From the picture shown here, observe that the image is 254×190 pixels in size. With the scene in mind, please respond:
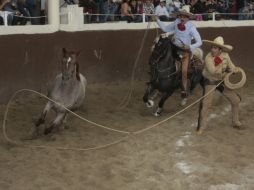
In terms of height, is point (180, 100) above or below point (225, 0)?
below

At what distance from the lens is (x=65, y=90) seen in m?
9.46

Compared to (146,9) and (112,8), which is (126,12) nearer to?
(112,8)

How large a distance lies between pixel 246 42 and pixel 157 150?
919 cm

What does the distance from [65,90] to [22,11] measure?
3.86 m

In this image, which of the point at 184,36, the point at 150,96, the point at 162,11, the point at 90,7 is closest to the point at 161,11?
the point at 162,11

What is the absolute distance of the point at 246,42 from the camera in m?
17.1

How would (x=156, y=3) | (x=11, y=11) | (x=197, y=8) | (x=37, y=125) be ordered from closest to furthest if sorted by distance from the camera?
(x=37, y=125) → (x=11, y=11) → (x=156, y=3) → (x=197, y=8)

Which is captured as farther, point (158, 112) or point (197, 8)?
point (197, 8)

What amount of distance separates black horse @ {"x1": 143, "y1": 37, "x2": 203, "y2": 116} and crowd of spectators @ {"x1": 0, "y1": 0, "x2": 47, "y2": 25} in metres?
2.79

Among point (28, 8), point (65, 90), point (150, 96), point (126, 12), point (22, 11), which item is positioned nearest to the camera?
point (65, 90)

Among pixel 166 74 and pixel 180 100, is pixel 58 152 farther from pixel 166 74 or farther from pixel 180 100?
pixel 180 100

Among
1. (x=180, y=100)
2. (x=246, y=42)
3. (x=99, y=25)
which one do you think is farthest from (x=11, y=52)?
(x=246, y=42)

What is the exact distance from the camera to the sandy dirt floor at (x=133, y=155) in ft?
24.0

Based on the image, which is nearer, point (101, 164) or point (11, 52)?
point (101, 164)
